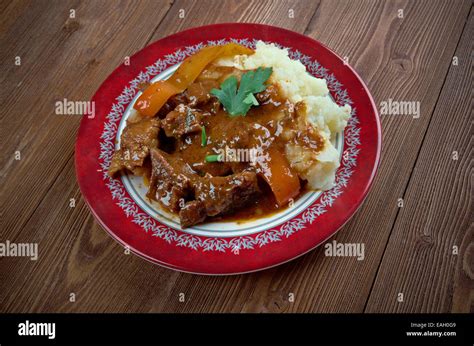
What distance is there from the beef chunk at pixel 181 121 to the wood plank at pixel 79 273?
782 millimetres

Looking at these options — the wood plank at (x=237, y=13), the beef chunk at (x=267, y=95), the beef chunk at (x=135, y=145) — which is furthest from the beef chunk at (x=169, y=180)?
the wood plank at (x=237, y=13)

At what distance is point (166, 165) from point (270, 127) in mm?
693

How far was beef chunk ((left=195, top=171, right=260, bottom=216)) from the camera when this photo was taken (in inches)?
121

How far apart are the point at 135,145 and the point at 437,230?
1.96 meters

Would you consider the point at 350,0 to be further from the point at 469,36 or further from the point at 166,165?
the point at 166,165

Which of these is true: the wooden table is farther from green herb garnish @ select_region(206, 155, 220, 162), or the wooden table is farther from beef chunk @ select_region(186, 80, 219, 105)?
beef chunk @ select_region(186, 80, 219, 105)

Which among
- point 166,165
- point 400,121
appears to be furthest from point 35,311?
point 400,121

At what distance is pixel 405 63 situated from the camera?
406 centimetres

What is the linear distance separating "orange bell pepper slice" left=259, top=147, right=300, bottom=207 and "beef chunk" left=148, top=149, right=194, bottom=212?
478mm

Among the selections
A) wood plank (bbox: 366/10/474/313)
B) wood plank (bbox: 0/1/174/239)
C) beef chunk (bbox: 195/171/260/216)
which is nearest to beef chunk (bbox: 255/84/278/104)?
beef chunk (bbox: 195/171/260/216)

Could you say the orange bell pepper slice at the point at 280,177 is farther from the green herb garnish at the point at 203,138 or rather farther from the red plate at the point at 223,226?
the green herb garnish at the point at 203,138

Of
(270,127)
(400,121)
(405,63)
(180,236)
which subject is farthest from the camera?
(405,63)

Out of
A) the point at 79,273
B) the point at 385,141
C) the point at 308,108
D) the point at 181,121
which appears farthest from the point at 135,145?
the point at 385,141

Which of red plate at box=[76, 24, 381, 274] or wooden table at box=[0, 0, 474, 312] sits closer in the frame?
red plate at box=[76, 24, 381, 274]
